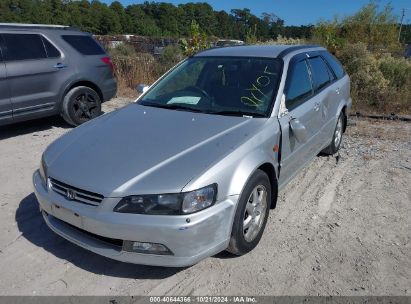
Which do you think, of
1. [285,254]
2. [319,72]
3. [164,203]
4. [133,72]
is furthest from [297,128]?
[133,72]

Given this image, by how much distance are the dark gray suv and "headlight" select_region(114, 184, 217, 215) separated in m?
4.43

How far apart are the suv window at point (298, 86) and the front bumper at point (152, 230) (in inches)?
60.1

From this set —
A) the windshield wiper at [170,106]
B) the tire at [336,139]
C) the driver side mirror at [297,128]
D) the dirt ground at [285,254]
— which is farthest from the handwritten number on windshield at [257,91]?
the tire at [336,139]

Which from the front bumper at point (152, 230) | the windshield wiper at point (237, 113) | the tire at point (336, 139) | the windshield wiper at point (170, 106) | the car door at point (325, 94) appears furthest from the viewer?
the tire at point (336, 139)

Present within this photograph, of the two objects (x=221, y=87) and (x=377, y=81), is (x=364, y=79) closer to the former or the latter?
(x=377, y=81)

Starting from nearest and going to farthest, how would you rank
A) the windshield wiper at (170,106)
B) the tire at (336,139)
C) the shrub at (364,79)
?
the windshield wiper at (170,106)
the tire at (336,139)
the shrub at (364,79)

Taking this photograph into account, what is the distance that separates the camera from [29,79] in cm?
634

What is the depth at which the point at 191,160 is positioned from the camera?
113 inches

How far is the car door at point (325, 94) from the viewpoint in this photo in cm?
471

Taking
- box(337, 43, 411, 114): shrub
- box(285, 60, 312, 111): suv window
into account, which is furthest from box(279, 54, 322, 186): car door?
box(337, 43, 411, 114): shrub

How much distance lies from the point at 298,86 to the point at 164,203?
225cm

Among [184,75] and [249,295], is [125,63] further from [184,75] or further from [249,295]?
[249,295]

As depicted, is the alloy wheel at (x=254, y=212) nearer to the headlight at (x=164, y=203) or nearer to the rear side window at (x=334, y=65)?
the headlight at (x=164, y=203)

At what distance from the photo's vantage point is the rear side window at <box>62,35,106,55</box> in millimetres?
7103
